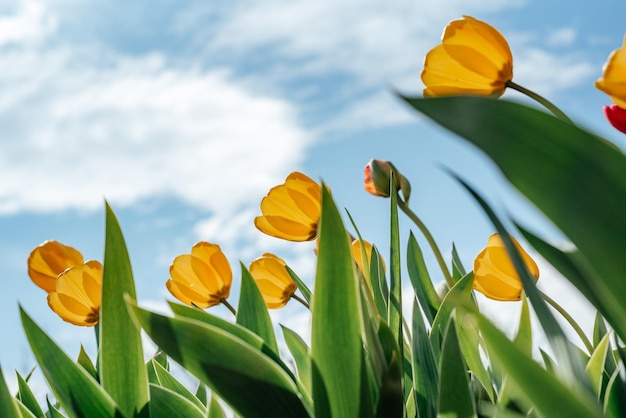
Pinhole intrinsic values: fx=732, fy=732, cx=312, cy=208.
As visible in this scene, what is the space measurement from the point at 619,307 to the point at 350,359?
0.18m

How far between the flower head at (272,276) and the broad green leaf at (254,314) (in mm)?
306

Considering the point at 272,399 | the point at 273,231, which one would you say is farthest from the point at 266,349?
the point at 273,231

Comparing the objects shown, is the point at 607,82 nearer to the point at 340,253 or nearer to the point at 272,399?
the point at 340,253

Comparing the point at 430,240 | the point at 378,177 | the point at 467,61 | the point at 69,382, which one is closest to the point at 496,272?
the point at 430,240

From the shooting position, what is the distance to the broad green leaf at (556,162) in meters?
0.37

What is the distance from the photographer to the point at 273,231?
0.94 m

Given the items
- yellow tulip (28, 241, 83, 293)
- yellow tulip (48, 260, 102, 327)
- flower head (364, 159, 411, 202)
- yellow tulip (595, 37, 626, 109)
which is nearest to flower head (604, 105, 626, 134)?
yellow tulip (595, 37, 626, 109)

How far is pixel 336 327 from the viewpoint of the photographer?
50 centimetres

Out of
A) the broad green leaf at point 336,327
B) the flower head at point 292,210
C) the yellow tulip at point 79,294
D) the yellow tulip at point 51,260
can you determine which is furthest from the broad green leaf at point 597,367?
the yellow tulip at point 51,260

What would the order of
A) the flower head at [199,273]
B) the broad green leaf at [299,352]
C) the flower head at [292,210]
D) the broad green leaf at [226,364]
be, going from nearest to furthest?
1. the broad green leaf at [226,364]
2. the broad green leaf at [299,352]
3. the flower head at [292,210]
4. the flower head at [199,273]

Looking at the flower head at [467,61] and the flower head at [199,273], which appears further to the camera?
the flower head at [199,273]

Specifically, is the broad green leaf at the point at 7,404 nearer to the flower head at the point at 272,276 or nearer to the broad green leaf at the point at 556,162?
the broad green leaf at the point at 556,162

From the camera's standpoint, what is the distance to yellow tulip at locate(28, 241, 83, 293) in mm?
1082

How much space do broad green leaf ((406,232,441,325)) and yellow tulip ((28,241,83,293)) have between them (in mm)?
500
